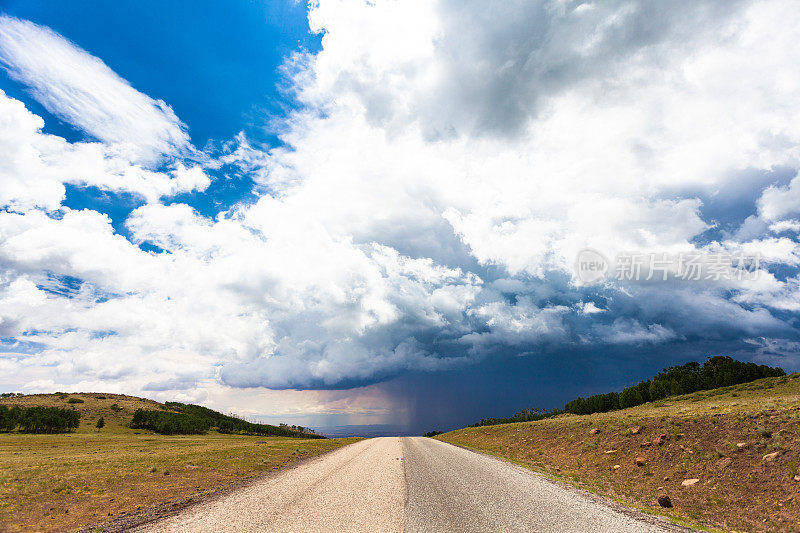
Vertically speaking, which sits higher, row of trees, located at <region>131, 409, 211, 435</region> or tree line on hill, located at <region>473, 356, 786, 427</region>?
tree line on hill, located at <region>473, 356, 786, 427</region>

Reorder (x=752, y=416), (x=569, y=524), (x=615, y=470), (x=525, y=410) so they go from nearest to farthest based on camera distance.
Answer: (x=569, y=524) → (x=752, y=416) → (x=615, y=470) → (x=525, y=410)

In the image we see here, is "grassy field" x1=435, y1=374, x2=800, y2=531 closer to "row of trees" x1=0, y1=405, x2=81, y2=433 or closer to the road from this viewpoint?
the road

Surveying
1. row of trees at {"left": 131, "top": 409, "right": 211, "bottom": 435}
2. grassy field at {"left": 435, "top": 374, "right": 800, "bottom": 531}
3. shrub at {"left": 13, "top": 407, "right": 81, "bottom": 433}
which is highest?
grassy field at {"left": 435, "top": 374, "right": 800, "bottom": 531}

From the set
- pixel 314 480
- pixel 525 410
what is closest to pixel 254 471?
pixel 314 480

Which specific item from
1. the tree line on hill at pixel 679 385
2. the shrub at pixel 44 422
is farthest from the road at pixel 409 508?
the shrub at pixel 44 422

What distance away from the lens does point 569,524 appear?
1175cm

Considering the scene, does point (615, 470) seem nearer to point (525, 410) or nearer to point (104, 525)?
point (104, 525)

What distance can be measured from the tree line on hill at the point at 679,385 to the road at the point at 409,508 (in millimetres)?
112679

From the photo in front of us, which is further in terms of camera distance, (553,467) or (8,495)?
(553,467)

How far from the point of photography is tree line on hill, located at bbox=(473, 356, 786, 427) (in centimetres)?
11062

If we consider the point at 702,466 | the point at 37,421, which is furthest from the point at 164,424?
the point at 702,466

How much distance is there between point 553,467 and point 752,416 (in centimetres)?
1250

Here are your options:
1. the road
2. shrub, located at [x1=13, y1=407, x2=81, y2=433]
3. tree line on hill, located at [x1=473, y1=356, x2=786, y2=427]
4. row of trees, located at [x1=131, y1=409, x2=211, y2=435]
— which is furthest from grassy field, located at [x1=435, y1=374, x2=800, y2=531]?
shrub, located at [x1=13, y1=407, x2=81, y2=433]

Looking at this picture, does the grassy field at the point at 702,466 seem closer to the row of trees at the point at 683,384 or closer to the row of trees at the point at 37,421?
the row of trees at the point at 683,384
